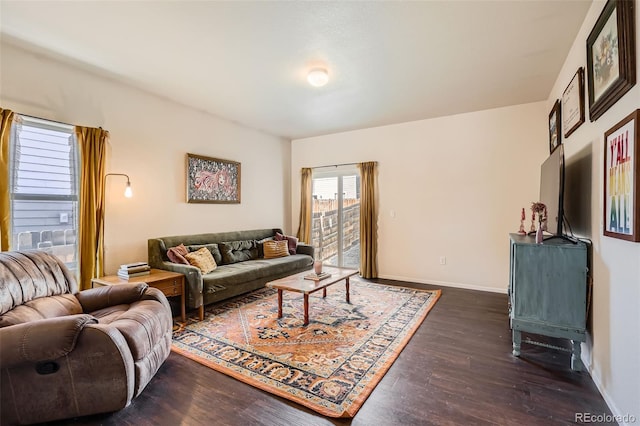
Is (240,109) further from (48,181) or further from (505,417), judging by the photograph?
(505,417)

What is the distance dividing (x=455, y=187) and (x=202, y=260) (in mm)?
3884

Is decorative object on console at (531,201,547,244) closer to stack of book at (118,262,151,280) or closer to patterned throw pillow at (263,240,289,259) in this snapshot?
patterned throw pillow at (263,240,289,259)

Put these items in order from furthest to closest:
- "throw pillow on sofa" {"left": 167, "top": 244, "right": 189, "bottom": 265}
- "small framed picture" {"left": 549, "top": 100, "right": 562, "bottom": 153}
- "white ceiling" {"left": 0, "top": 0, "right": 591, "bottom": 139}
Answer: "throw pillow on sofa" {"left": 167, "top": 244, "right": 189, "bottom": 265} < "small framed picture" {"left": 549, "top": 100, "right": 562, "bottom": 153} < "white ceiling" {"left": 0, "top": 0, "right": 591, "bottom": 139}

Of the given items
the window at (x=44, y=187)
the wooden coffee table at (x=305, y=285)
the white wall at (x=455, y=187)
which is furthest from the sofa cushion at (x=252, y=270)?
the white wall at (x=455, y=187)

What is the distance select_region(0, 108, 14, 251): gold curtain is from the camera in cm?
241

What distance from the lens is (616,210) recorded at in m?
1.64

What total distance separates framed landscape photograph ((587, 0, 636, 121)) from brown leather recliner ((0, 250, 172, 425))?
10.7 feet

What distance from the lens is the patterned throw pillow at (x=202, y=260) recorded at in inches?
137

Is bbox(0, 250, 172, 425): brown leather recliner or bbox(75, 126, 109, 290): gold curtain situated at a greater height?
bbox(75, 126, 109, 290): gold curtain

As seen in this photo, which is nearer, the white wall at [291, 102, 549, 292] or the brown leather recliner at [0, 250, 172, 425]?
the brown leather recliner at [0, 250, 172, 425]

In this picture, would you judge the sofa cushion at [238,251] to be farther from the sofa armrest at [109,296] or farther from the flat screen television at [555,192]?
the flat screen television at [555,192]

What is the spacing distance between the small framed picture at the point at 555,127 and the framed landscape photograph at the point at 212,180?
436 centimetres

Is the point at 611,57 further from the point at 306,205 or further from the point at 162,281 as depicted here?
the point at 306,205

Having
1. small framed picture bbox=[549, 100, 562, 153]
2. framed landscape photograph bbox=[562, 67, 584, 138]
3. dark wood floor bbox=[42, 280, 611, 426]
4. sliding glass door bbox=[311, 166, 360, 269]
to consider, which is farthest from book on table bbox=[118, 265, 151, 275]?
small framed picture bbox=[549, 100, 562, 153]
